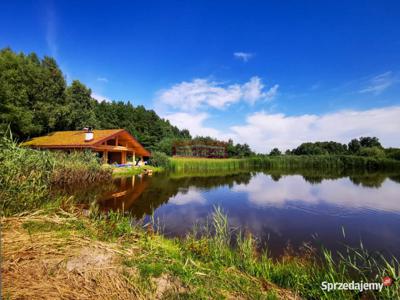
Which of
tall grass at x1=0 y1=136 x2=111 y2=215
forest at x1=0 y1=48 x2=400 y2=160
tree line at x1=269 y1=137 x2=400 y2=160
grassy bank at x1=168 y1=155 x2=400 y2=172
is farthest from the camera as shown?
tree line at x1=269 y1=137 x2=400 y2=160

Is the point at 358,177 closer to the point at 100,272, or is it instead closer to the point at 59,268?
the point at 100,272

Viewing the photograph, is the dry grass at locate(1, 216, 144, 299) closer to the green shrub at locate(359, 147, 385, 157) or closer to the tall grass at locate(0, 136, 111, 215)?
the tall grass at locate(0, 136, 111, 215)

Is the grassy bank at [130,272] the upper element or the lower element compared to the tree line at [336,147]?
lower

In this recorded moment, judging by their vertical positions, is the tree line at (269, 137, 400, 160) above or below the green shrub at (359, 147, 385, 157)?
above

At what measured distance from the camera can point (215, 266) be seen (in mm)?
3174

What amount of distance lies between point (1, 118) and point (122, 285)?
22.6 meters

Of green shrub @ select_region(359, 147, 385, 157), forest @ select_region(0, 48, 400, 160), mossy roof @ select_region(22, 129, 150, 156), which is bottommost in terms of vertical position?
green shrub @ select_region(359, 147, 385, 157)

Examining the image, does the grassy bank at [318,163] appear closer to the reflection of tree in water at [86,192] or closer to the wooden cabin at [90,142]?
the wooden cabin at [90,142]

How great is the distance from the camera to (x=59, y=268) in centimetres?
245

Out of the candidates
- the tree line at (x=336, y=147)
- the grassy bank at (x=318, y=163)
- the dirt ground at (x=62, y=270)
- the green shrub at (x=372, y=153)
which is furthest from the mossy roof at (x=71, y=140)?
the tree line at (x=336, y=147)

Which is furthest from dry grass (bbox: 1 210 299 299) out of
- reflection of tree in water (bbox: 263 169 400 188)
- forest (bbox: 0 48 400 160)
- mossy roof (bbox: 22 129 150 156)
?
reflection of tree in water (bbox: 263 169 400 188)

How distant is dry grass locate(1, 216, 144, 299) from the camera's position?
81.7 inches

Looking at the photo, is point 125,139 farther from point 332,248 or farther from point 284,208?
point 332,248

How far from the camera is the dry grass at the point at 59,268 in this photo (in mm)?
2074
